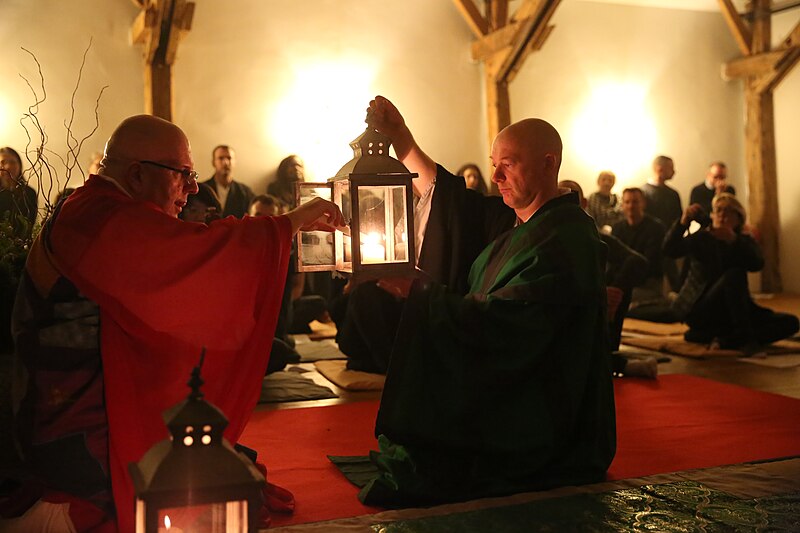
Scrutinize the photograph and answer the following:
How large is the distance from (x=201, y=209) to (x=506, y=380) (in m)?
1.52

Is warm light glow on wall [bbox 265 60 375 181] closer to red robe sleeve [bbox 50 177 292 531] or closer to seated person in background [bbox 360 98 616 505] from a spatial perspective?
seated person in background [bbox 360 98 616 505]

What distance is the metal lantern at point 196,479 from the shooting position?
4.00 ft

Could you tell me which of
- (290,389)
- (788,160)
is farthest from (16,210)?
(788,160)

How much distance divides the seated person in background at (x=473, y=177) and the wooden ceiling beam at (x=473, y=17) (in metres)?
1.53

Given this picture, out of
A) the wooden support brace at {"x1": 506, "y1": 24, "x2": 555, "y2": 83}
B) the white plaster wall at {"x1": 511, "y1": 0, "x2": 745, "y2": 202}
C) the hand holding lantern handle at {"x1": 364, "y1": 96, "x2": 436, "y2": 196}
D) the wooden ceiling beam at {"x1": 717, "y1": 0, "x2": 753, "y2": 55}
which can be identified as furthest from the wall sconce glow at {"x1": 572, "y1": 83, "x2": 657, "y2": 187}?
the hand holding lantern handle at {"x1": 364, "y1": 96, "x2": 436, "y2": 196}

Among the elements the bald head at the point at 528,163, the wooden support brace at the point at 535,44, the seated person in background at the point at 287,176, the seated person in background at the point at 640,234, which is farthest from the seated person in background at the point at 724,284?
the seated person in background at the point at 287,176

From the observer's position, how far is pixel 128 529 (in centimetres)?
204

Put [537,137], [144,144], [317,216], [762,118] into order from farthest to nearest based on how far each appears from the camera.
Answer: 1. [762,118]
2. [537,137]
3. [317,216]
4. [144,144]

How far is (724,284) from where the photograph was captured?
6.07 m

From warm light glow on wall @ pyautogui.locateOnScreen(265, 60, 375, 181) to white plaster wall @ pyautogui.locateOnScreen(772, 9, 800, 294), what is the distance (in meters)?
5.31

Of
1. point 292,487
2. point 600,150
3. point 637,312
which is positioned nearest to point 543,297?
point 292,487

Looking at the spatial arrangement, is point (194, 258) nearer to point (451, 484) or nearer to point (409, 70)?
point (451, 484)

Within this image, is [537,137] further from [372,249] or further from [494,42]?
[494,42]

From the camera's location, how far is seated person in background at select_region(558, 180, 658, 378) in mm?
4805
